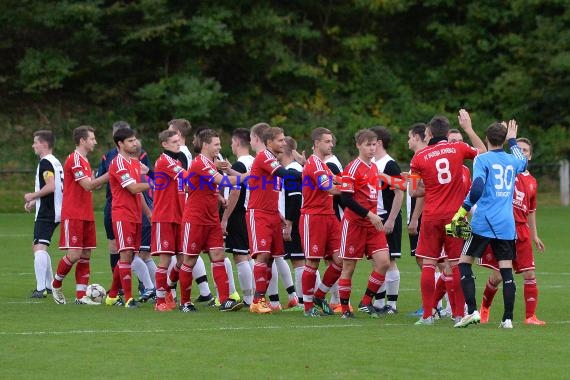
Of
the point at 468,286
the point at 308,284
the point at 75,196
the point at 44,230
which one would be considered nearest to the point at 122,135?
the point at 75,196

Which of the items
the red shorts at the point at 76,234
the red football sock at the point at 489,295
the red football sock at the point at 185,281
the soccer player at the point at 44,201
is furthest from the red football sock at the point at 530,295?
the soccer player at the point at 44,201

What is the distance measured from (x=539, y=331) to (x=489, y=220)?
1150 mm

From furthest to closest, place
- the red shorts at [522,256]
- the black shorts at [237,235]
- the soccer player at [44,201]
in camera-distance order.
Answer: the soccer player at [44,201], the black shorts at [237,235], the red shorts at [522,256]

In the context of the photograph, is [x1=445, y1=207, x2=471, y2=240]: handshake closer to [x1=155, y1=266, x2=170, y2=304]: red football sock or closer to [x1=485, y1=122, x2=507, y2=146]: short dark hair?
[x1=485, y1=122, x2=507, y2=146]: short dark hair

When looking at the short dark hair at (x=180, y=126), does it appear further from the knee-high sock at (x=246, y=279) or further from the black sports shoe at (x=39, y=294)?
the black sports shoe at (x=39, y=294)

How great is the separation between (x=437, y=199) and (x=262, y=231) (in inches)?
89.7

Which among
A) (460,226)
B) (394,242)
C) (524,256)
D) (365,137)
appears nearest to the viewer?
(460,226)

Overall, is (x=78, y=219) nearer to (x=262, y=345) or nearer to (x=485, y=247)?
(x=262, y=345)

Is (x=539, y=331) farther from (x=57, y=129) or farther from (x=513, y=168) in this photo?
(x=57, y=129)

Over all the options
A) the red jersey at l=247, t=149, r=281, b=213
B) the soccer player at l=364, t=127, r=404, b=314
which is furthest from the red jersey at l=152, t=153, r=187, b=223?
the soccer player at l=364, t=127, r=404, b=314

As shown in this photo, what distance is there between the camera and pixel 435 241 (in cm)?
1199

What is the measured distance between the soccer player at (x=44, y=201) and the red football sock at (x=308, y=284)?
3.81 metres

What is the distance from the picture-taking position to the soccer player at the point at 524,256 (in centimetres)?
1195

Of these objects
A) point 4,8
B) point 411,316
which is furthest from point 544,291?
point 4,8
